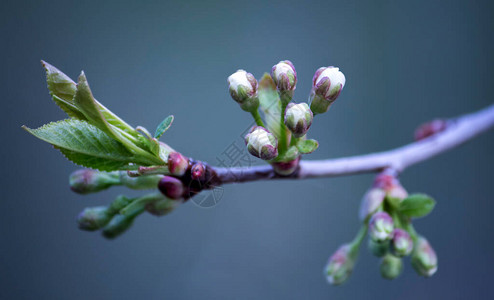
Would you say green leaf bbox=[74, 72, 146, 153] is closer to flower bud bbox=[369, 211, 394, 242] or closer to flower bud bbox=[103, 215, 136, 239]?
flower bud bbox=[103, 215, 136, 239]

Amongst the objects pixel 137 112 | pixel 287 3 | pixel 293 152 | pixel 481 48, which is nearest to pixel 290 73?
pixel 293 152

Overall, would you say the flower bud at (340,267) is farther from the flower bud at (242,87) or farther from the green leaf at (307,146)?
the flower bud at (242,87)

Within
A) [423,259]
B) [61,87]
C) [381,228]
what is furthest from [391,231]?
[61,87]

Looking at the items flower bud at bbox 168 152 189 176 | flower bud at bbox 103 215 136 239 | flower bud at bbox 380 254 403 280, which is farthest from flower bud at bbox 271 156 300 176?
flower bud at bbox 380 254 403 280

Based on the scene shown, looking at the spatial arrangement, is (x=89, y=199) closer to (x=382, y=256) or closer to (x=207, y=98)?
(x=207, y=98)

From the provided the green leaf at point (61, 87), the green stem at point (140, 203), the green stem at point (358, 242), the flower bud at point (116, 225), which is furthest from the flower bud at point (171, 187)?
the green stem at point (358, 242)

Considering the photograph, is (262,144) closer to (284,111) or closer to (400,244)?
(284,111)
